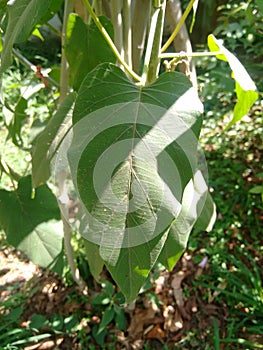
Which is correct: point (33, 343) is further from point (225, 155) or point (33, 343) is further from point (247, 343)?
point (225, 155)

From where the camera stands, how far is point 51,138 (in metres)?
0.65

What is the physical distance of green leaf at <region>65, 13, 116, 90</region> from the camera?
0.63 meters

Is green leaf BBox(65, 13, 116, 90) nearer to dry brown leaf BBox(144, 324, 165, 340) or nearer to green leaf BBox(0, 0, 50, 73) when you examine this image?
green leaf BBox(0, 0, 50, 73)

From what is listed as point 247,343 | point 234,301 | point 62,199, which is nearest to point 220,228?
point 234,301

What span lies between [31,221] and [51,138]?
238mm

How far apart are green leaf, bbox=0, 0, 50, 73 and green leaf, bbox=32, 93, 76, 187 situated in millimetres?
165

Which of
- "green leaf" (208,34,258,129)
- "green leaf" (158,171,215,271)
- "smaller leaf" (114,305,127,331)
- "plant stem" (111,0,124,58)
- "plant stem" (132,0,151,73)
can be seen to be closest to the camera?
"green leaf" (208,34,258,129)

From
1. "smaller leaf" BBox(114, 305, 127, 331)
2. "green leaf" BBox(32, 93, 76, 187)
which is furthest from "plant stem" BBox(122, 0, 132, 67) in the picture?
"smaller leaf" BBox(114, 305, 127, 331)

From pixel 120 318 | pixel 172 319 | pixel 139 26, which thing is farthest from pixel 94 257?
pixel 172 319

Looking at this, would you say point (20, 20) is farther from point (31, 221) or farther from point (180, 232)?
point (31, 221)

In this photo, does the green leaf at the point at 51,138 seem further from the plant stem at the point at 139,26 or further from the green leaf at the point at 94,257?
the plant stem at the point at 139,26

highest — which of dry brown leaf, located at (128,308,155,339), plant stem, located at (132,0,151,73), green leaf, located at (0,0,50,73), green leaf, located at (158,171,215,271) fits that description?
green leaf, located at (0,0,50,73)

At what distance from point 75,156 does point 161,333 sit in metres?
0.91

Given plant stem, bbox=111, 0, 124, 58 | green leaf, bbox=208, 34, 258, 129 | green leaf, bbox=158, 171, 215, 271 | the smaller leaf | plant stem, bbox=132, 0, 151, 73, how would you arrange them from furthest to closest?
the smaller leaf → plant stem, bbox=132, 0, 151, 73 → plant stem, bbox=111, 0, 124, 58 → green leaf, bbox=158, 171, 215, 271 → green leaf, bbox=208, 34, 258, 129
